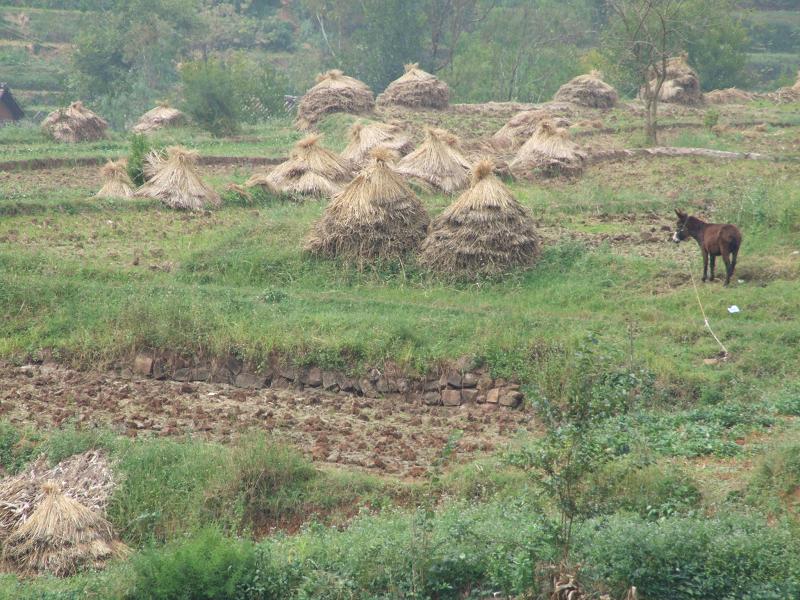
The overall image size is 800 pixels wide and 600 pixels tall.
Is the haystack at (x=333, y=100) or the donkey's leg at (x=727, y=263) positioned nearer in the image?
the donkey's leg at (x=727, y=263)

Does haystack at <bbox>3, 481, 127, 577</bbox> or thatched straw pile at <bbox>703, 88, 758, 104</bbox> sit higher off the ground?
thatched straw pile at <bbox>703, 88, 758, 104</bbox>

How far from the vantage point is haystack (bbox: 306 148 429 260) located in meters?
15.7

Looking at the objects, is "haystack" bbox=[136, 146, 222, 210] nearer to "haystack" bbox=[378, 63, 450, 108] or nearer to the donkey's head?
the donkey's head

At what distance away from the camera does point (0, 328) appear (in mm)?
14203

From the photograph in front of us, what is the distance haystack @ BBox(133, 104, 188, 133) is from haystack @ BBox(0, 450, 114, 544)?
18249 millimetres

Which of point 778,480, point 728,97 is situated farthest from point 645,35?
point 778,480

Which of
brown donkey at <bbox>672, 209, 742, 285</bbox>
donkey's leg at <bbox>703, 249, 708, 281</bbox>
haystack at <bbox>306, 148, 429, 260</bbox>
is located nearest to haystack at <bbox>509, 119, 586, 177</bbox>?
haystack at <bbox>306, 148, 429, 260</bbox>

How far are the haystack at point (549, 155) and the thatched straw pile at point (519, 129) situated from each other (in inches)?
76.4

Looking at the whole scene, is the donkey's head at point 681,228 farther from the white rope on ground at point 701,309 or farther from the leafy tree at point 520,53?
the leafy tree at point 520,53

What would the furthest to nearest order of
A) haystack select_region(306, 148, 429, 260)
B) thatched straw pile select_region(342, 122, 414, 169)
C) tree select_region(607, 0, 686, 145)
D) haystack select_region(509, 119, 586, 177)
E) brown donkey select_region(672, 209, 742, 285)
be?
tree select_region(607, 0, 686, 145) → thatched straw pile select_region(342, 122, 414, 169) → haystack select_region(509, 119, 586, 177) → haystack select_region(306, 148, 429, 260) → brown donkey select_region(672, 209, 742, 285)

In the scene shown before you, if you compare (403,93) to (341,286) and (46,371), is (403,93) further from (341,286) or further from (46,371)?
(46,371)

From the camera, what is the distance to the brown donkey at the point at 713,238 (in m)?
13.8

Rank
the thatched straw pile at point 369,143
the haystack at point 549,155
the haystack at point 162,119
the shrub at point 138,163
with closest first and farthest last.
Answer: the shrub at point 138,163 < the haystack at point 549,155 < the thatched straw pile at point 369,143 < the haystack at point 162,119

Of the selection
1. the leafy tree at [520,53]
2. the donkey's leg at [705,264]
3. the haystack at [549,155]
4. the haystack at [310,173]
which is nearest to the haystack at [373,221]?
the haystack at [310,173]
